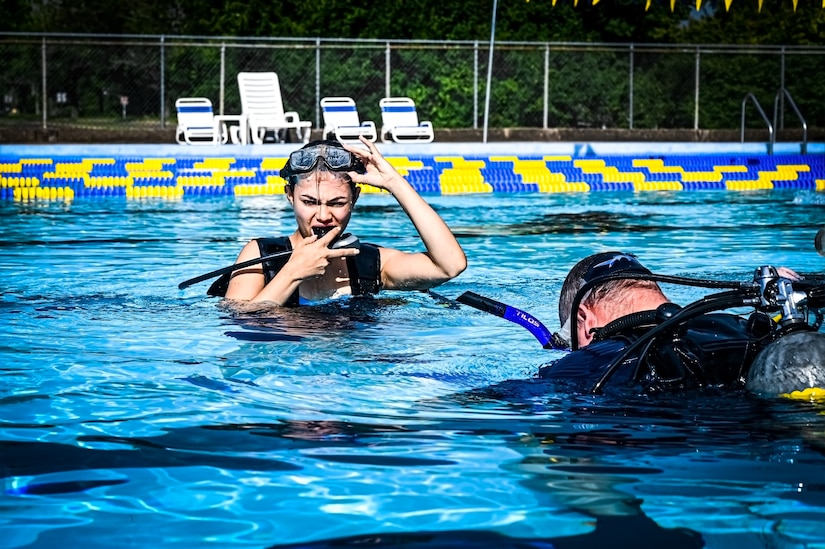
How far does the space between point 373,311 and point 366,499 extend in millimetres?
2717

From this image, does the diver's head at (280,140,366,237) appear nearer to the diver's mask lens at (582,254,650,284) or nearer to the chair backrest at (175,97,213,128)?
the diver's mask lens at (582,254,650,284)

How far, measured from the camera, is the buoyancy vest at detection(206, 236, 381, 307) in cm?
545

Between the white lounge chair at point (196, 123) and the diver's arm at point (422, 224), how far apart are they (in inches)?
547

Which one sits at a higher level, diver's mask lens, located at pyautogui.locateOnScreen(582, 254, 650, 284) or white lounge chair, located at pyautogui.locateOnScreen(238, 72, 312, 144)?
white lounge chair, located at pyautogui.locateOnScreen(238, 72, 312, 144)

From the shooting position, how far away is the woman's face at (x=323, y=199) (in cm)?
514

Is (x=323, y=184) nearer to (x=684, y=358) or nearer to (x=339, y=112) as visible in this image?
(x=684, y=358)

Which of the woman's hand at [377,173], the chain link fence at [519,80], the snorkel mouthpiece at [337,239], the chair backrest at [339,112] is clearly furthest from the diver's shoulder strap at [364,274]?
the chain link fence at [519,80]

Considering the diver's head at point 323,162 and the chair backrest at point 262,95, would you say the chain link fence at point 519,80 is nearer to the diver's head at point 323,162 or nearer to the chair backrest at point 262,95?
the chair backrest at point 262,95

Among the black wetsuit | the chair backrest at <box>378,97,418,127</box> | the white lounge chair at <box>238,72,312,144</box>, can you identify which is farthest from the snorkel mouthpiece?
the chair backrest at <box>378,97,418,127</box>

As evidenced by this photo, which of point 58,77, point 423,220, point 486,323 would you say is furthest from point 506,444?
point 58,77

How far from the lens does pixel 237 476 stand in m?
3.13

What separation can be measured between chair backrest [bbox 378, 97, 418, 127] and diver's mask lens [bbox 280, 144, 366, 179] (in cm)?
1481

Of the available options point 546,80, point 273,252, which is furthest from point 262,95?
point 273,252

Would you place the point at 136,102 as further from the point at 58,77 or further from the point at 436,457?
the point at 436,457
